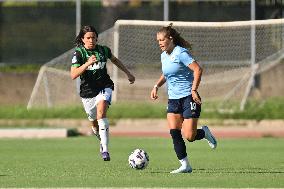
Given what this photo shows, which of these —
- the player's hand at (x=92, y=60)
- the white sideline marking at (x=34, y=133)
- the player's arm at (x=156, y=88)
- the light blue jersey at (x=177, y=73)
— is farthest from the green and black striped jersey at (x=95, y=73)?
the white sideline marking at (x=34, y=133)

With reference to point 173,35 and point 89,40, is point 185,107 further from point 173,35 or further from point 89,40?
point 89,40

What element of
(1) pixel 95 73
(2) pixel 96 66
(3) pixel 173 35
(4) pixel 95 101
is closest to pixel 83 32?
(2) pixel 96 66

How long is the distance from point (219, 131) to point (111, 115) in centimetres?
378

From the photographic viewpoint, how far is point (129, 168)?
15.6 metres

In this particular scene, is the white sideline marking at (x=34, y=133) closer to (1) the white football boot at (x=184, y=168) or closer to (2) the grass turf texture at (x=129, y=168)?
(2) the grass turf texture at (x=129, y=168)

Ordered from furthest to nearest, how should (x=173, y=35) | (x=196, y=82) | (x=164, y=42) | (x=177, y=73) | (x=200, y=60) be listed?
(x=200, y=60), (x=177, y=73), (x=173, y=35), (x=164, y=42), (x=196, y=82)

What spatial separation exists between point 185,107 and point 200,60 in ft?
44.6

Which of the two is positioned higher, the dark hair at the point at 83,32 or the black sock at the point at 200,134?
the dark hair at the point at 83,32

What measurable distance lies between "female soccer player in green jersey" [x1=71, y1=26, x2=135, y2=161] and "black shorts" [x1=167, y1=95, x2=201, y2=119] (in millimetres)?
1678

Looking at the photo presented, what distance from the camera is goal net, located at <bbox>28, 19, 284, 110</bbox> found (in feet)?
90.7

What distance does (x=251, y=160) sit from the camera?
1741 centimetres

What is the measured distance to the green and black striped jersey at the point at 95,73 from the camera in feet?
54.4

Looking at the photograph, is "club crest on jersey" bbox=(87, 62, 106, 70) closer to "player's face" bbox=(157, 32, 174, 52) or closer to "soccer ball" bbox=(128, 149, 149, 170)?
"soccer ball" bbox=(128, 149, 149, 170)

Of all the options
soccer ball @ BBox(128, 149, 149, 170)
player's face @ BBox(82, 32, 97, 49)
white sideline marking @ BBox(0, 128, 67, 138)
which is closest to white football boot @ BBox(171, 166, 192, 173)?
soccer ball @ BBox(128, 149, 149, 170)
